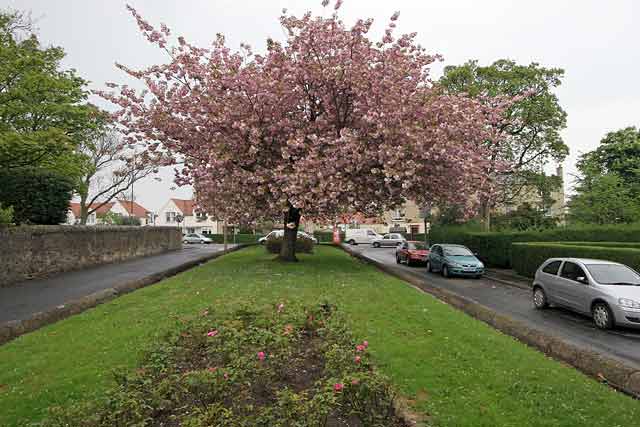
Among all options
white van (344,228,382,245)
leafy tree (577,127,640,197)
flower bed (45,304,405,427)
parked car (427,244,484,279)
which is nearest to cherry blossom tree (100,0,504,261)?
parked car (427,244,484,279)

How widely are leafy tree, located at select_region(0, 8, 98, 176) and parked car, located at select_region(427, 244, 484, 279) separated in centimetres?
1769

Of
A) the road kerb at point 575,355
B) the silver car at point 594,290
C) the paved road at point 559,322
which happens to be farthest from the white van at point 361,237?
the road kerb at point 575,355

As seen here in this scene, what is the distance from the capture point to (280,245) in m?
31.5

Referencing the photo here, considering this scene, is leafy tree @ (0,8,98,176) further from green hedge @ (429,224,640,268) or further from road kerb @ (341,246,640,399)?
green hedge @ (429,224,640,268)

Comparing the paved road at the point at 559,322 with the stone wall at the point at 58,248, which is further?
the stone wall at the point at 58,248

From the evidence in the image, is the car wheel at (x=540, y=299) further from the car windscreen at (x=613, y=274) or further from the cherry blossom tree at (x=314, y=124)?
the cherry blossom tree at (x=314, y=124)

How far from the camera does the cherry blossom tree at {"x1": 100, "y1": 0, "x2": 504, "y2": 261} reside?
16594 mm

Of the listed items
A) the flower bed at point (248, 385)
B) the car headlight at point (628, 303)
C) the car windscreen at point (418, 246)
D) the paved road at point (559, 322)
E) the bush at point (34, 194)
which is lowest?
the paved road at point (559, 322)

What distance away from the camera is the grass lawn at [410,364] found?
4656 millimetres

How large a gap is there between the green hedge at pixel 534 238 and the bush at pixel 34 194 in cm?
2163

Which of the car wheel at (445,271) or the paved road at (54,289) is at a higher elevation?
the car wheel at (445,271)

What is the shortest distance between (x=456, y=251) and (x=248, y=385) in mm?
18556

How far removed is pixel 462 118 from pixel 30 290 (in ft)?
54.8

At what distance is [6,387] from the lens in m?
5.45
